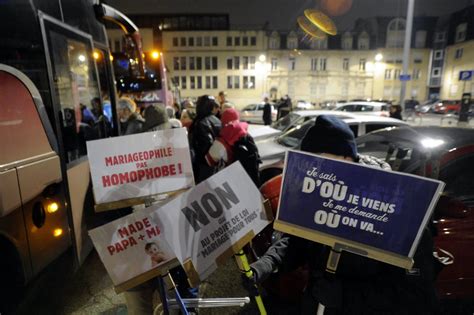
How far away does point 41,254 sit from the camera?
105 inches

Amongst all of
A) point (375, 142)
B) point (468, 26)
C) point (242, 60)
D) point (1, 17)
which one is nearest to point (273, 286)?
point (375, 142)

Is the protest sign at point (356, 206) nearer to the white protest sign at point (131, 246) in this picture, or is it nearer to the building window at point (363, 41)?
the white protest sign at point (131, 246)

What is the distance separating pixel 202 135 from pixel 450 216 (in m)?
3.10

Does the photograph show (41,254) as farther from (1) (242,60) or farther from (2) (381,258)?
(1) (242,60)

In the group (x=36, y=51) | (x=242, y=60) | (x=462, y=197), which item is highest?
(x=242, y=60)

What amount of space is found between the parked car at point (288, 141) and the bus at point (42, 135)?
10.2 ft

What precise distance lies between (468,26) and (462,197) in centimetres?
5538

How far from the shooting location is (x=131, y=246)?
1.81 m

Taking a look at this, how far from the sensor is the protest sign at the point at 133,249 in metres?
1.76

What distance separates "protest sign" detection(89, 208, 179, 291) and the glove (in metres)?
0.85

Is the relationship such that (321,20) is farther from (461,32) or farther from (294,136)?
(461,32)

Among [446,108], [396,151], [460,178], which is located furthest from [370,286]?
[446,108]

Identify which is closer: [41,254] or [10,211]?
[10,211]

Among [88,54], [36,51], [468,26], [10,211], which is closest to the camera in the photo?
[10,211]
